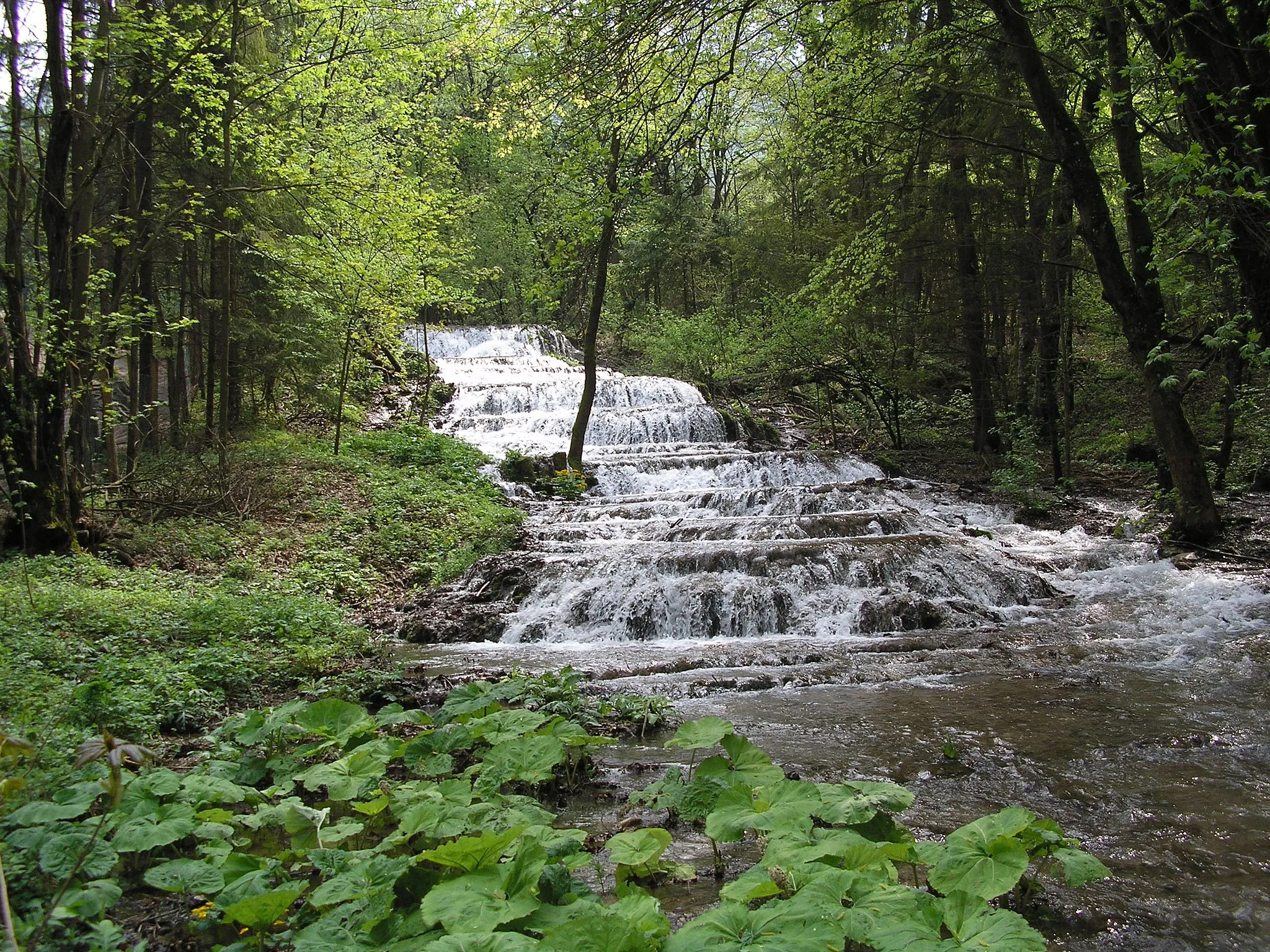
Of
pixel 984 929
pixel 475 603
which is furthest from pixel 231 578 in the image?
pixel 984 929

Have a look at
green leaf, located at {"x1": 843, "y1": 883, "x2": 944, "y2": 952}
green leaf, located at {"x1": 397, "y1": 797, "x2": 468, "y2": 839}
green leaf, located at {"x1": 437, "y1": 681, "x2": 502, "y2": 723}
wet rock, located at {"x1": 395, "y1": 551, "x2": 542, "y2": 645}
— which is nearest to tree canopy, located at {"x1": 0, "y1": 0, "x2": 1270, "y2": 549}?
wet rock, located at {"x1": 395, "y1": 551, "x2": 542, "y2": 645}

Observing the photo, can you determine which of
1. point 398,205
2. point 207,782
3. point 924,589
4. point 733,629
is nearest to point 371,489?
point 398,205

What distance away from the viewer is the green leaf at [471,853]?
80.2 inches

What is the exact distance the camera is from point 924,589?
27.4 ft

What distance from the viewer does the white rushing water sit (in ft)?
25.2

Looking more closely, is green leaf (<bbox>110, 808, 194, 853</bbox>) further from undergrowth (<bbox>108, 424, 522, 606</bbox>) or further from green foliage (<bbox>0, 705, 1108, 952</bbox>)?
undergrowth (<bbox>108, 424, 522, 606</bbox>)

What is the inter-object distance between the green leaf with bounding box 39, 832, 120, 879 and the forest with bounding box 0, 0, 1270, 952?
0.02 metres

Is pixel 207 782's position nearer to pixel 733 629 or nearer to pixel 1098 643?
pixel 733 629

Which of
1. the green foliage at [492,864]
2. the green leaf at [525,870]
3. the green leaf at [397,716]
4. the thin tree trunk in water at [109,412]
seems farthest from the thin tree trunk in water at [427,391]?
the green leaf at [525,870]

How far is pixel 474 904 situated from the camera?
73.4 inches

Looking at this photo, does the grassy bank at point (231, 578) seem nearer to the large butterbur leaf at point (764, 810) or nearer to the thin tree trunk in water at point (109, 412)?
the thin tree trunk in water at point (109, 412)

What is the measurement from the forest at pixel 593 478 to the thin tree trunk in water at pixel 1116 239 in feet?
0.16

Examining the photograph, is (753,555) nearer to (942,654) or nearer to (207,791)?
(942,654)

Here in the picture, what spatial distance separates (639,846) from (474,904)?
0.61m
